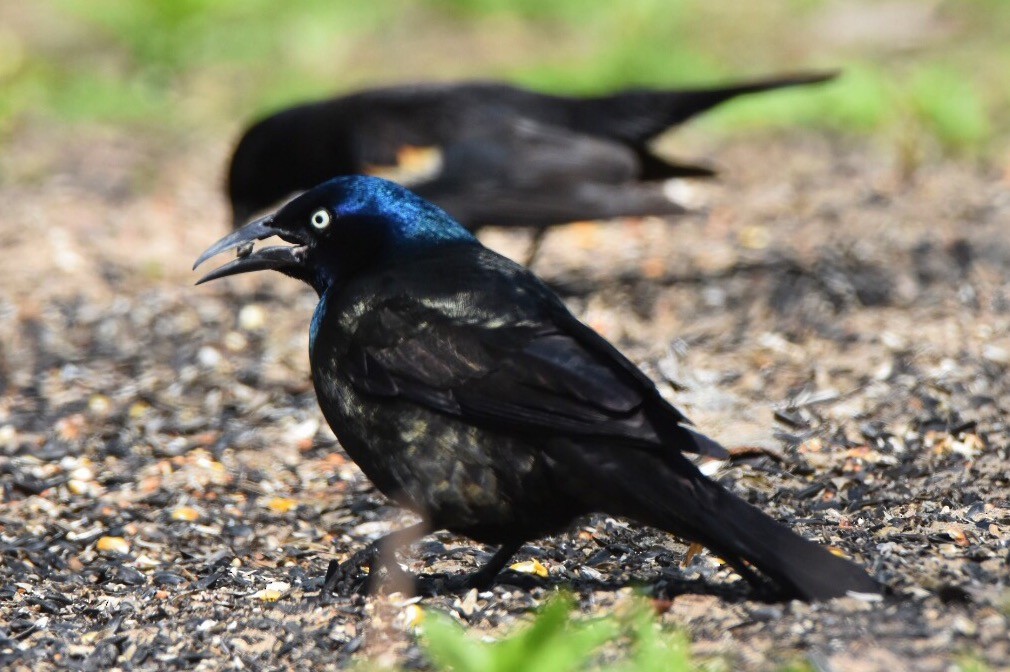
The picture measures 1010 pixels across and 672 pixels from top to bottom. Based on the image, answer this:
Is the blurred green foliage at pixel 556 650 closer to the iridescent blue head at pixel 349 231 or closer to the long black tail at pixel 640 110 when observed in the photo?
the iridescent blue head at pixel 349 231

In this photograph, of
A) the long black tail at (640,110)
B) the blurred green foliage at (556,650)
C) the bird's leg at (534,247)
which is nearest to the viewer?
the blurred green foliage at (556,650)

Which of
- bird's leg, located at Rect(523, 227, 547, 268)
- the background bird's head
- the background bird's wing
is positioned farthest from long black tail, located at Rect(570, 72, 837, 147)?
the background bird's wing

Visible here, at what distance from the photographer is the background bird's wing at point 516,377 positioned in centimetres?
298

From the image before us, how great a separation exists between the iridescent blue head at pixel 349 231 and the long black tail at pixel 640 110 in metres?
2.69

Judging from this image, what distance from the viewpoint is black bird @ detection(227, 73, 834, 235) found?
580cm

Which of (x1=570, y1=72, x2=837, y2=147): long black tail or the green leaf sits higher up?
(x1=570, y1=72, x2=837, y2=147): long black tail

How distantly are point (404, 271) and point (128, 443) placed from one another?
1608mm

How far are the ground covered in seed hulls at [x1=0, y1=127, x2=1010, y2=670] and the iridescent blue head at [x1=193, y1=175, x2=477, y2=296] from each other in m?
0.75

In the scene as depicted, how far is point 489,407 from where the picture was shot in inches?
122

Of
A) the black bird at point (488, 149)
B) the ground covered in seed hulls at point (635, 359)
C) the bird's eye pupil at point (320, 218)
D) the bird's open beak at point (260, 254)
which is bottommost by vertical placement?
the ground covered in seed hulls at point (635, 359)

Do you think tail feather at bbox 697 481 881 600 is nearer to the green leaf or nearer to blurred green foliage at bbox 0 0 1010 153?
the green leaf

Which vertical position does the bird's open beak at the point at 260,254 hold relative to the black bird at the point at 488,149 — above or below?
above

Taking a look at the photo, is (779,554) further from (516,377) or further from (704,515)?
(516,377)

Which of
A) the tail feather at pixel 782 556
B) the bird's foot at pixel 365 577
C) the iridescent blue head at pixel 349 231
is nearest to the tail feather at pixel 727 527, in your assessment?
the tail feather at pixel 782 556
